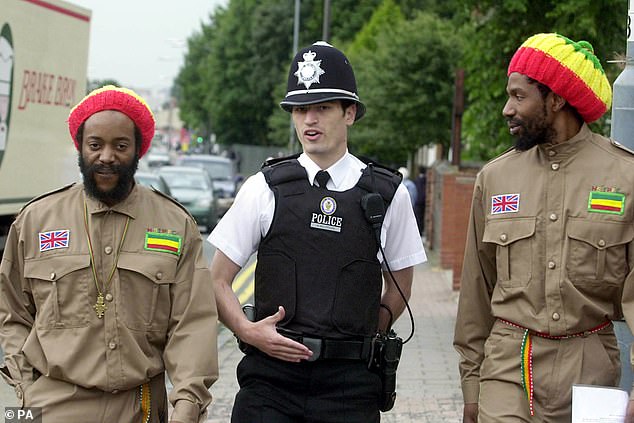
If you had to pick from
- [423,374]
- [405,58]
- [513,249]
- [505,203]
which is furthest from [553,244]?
[405,58]

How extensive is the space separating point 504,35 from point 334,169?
10707mm

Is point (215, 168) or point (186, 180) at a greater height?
point (215, 168)

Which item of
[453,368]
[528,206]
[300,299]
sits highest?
[528,206]

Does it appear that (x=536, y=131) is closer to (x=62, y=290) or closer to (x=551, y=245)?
(x=551, y=245)

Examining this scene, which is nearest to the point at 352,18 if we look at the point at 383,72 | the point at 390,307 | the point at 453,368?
the point at 383,72

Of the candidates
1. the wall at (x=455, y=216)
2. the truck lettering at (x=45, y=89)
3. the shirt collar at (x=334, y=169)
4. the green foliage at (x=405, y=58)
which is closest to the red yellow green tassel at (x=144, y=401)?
the shirt collar at (x=334, y=169)

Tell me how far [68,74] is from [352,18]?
4764 cm

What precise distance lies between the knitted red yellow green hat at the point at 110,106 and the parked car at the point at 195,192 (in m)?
24.8

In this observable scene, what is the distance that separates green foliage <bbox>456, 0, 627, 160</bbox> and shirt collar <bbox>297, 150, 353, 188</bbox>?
8819 millimetres

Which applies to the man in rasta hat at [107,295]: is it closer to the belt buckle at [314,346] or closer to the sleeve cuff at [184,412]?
the sleeve cuff at [184,412]

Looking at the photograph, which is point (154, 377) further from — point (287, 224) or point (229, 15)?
point (229, 15)

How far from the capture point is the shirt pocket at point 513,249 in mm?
4656

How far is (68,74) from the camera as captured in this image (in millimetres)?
16453

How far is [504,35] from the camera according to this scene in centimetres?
1523
